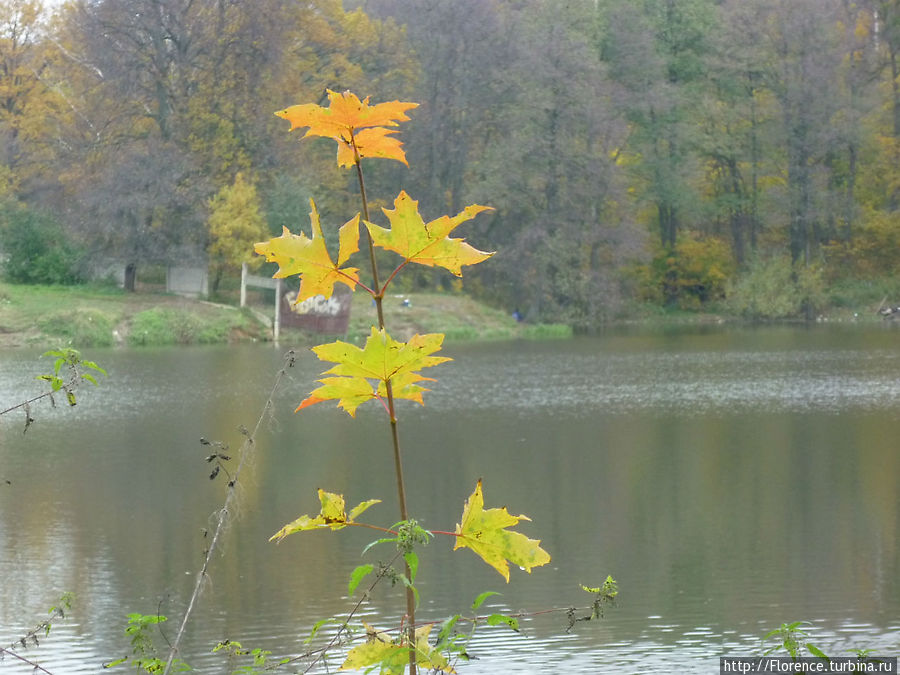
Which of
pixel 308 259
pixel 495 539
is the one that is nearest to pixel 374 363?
pixel 308 259

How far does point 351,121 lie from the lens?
1.73 m

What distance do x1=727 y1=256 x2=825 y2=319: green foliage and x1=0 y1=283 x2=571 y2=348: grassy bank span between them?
762 centimetres

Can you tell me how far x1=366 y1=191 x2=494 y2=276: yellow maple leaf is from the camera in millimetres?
1710

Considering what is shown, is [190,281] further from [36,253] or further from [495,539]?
[495,539]

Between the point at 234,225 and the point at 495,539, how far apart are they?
3281cm

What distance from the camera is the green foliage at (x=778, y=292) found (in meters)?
41.2

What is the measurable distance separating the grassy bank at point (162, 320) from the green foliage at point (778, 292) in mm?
7621

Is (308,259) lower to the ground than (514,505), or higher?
higher

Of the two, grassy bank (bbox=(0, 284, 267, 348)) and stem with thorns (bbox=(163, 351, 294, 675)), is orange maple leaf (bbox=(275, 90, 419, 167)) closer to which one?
stem with thorns (bbox=(163, 351, 294, 675))

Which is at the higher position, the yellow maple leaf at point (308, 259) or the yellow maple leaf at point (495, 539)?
the yellow maple leaf at point (308, 259)

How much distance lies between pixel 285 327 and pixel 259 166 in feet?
22.0

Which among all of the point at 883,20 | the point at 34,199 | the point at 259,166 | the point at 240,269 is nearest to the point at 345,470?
the point at 240,269

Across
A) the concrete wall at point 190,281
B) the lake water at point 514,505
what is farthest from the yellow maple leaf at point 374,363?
the concrete wall at point 190,281

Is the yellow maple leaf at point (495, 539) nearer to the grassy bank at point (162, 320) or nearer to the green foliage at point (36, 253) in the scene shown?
the grassy bank at point (162, 320)
